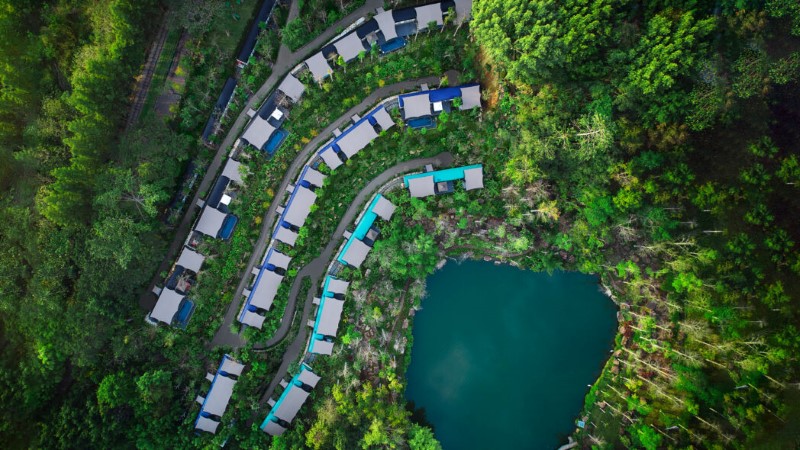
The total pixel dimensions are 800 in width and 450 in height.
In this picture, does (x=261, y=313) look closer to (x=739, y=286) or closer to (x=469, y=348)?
(x=469, y=348)

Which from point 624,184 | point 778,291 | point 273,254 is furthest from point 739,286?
point 273,254

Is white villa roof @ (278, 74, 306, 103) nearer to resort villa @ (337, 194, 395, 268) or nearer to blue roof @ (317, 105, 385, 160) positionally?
blue roof @ (317, 105, 385, 160)

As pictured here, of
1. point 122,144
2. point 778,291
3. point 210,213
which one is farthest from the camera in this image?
point 210,213

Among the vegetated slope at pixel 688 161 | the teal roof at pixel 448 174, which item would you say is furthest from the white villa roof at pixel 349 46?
the teal roof at pixel 448 174

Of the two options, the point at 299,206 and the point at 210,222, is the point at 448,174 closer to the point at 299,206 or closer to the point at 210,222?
the point at 299,206

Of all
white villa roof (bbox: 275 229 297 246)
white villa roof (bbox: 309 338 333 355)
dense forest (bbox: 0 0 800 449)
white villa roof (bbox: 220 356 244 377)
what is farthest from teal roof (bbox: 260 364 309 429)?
white villa roof (bbox: 275 229 297 246)
